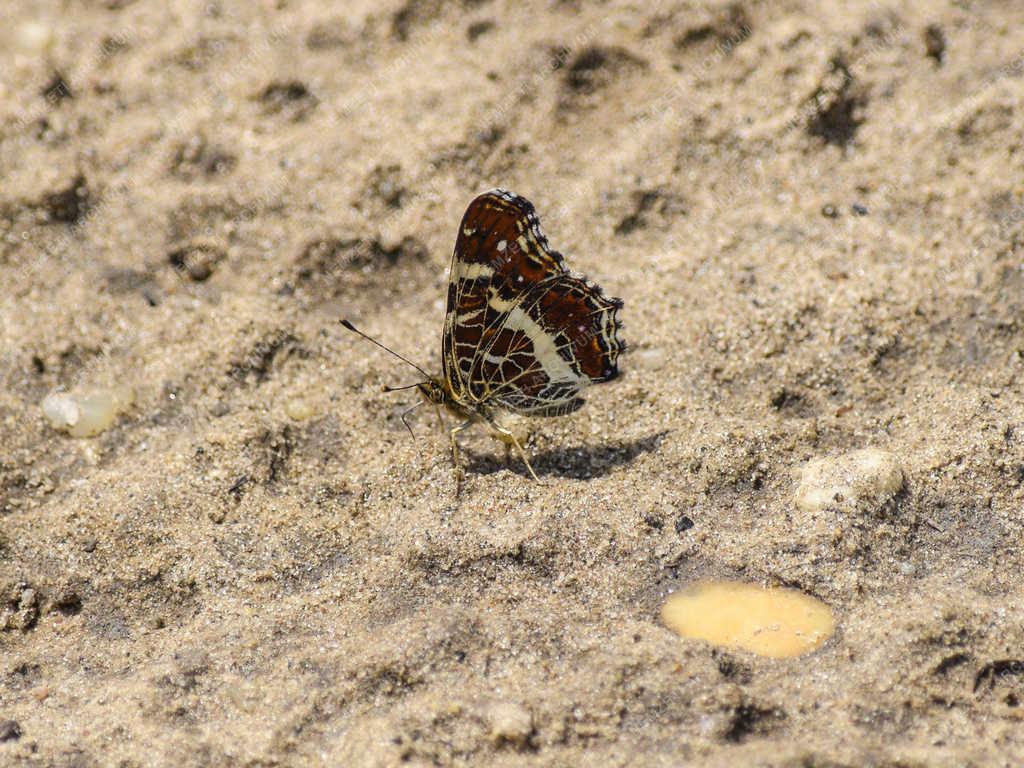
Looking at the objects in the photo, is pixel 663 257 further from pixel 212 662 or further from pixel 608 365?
pixel 212 662

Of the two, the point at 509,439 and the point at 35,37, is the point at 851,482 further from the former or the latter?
the point at 35,37

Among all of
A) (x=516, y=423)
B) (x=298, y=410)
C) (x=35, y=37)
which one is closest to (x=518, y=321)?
(x=516, y=423)

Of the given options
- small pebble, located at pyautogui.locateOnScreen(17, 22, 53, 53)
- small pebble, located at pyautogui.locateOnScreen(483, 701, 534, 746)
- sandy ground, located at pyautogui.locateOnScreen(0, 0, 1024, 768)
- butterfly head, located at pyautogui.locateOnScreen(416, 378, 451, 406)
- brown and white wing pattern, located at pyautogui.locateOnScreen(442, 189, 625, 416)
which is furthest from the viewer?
small pebble, located at pyautogui.locateOnScreen(17, 22, 53, 53)

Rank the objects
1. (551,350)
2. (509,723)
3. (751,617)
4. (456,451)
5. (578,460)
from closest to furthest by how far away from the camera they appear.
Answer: (509,723) < (751,617) < (456,451) < (578,460) < (551,350)

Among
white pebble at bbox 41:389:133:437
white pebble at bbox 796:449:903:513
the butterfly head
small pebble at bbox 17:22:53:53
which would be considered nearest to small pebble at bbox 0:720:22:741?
white pebble at bbox 41:389:133:437

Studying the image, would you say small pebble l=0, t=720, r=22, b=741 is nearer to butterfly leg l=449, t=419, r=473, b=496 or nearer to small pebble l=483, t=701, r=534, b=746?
small pebble l=483, t=701, r=534, b=746

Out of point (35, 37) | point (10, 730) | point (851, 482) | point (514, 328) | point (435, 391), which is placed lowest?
point (10, 730)

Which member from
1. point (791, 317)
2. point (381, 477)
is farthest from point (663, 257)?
point (381, 477)
